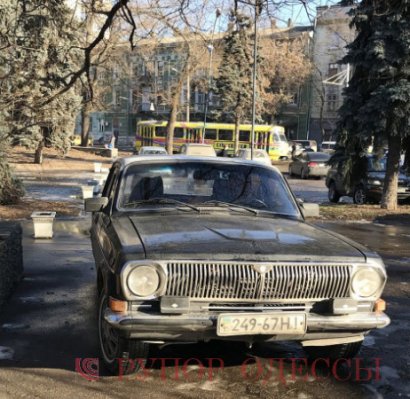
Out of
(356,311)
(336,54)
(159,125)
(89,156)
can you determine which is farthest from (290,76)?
(356,311)

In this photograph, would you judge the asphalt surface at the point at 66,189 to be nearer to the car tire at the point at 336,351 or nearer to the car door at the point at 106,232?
the car door at the point at 106,232

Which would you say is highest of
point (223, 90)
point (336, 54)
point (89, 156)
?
point (336, 54)

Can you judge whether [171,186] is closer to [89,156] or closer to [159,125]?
[89,156]

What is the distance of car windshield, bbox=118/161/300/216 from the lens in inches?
198

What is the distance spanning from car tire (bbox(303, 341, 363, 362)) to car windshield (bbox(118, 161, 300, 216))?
50.3 inches

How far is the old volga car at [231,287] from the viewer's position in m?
3.56

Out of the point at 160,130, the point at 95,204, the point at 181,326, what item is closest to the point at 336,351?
the point at 181,326

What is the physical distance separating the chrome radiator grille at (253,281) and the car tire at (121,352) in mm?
597

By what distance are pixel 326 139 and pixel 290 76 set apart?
1159cm

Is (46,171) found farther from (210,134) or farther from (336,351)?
(336,351)

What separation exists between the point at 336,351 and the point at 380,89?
1169 cm

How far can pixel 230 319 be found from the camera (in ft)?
11.6

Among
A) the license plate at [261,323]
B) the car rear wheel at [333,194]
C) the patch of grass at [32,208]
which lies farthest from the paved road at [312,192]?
the license plate at [261,323]

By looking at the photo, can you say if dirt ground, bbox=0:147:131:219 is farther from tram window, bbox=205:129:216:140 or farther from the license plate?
Answer: the license plate
